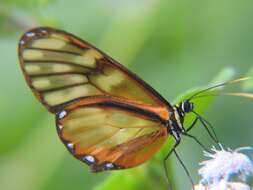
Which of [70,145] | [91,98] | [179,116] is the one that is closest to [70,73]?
[91,98]

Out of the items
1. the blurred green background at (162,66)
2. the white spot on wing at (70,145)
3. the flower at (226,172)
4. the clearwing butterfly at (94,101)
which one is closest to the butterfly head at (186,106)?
the clearwing butterfly at (94,101)

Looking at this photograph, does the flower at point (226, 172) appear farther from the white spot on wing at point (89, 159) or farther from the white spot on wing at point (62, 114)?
the white spot on wing at point (62, 114)

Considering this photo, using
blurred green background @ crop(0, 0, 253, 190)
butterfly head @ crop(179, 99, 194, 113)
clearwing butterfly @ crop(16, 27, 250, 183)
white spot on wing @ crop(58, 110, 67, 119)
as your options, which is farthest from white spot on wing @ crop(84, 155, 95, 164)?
blurred green background @ crop(0, 0, 253, 190)

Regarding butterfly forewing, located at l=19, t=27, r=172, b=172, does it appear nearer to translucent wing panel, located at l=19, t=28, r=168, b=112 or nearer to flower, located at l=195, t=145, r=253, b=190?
translucent wing panel, located at l=19, t=28, r=168, b=112

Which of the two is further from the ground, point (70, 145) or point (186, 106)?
point (186, 106)

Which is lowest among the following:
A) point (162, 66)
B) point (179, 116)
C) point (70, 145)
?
point (70, 145)

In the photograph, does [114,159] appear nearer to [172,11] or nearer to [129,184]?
[129,184]

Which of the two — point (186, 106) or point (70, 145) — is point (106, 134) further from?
point (186, 106)
